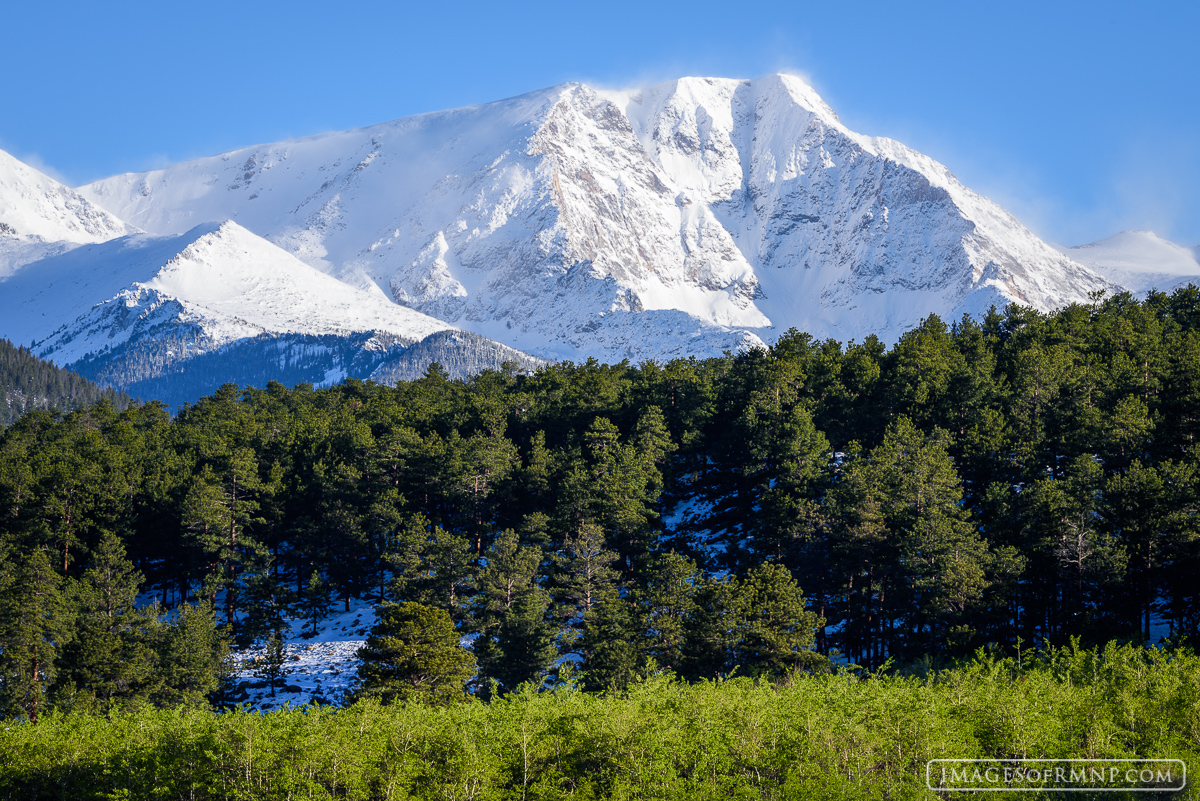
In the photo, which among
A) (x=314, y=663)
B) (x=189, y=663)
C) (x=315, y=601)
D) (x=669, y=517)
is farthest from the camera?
(x=669, y=517)

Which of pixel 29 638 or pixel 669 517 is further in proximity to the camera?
pixel 669 517

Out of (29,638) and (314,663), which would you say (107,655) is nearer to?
(29,638)

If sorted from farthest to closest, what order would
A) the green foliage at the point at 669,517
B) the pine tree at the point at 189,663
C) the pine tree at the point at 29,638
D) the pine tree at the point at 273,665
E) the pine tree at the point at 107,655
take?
the pine tree at the point at 273,665
the pine tree at the point at 189,663
the pine tree at the point at 107,655
the pine tree at the point at 29,638
the green foliage at the point at 669,517

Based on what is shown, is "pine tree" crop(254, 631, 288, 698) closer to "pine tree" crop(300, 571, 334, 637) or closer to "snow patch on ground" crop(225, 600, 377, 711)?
"snow patch on ground" crop(225, 600, 377, 711)

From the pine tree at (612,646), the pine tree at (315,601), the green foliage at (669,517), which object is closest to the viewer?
the pine tree at (612,646)

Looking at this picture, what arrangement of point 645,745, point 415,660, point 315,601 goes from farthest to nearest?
point 315,601, point 415,660, point 645,745

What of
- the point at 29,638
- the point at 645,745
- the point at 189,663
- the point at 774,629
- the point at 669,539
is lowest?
the point at 645,745

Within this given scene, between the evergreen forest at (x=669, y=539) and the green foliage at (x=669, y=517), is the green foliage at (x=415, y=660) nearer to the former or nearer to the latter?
the evergreen forest at (x=669, y=539)

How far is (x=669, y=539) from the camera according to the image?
3482 inches

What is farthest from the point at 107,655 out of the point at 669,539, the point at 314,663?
the point at 669,539

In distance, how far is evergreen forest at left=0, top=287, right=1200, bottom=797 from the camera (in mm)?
55844

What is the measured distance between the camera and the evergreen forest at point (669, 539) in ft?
183

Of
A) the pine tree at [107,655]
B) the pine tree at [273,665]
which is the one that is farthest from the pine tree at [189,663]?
the pine tree at [273,665]

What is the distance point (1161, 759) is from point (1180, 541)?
26807 mm
